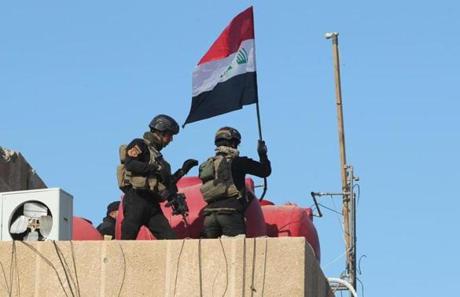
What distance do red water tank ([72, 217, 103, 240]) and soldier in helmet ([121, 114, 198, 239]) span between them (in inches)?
138

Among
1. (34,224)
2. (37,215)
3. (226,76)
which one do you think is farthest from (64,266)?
(226,76)

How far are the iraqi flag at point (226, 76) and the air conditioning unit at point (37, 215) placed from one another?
3409 mm

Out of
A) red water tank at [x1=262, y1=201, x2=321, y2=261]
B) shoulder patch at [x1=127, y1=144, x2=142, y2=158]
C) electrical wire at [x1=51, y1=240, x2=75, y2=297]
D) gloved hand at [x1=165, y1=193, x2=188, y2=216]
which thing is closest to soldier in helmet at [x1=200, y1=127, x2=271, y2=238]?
gloved hand at [x1=165, y1=193, x2=188, y2=216]

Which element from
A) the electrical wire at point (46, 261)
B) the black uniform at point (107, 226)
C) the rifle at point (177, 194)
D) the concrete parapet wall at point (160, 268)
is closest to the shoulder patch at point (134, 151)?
the rifle at point (177, 194)

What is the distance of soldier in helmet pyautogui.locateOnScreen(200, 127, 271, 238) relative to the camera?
17.9 metres

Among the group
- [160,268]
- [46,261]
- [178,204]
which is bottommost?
[160,268]

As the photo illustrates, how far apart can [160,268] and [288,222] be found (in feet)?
18.6

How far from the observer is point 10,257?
15781mm

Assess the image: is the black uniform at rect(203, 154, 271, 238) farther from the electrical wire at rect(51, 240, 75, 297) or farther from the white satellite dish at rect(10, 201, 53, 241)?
the electrical wire at rect(51, 240, 75, 297)

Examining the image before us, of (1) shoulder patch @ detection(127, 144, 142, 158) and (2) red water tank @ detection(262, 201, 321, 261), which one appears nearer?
(1) shoulder patch @ detection(127, 144, 142, 158)

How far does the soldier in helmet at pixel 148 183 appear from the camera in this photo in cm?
1731

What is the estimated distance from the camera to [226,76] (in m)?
20.3

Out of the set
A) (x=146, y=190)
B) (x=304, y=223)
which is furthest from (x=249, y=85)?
(x=146, y=190)

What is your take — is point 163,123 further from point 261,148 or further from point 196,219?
point 196,219
